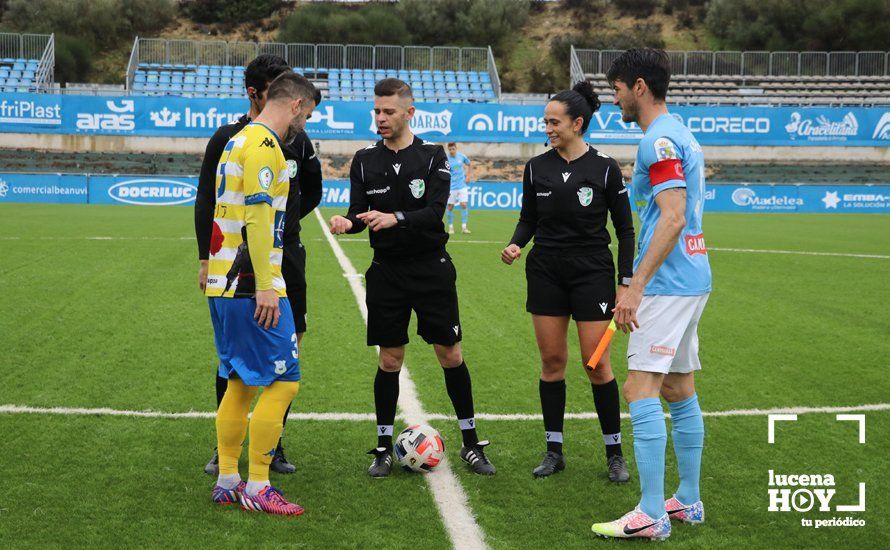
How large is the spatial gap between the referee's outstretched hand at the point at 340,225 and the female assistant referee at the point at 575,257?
1.09 metres

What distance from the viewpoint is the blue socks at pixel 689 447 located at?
4.19 metres

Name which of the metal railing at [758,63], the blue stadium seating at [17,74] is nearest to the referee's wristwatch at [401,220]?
the blue stadium seating at [17,74]

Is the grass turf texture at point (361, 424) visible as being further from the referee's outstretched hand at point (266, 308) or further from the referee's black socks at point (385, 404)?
the referee's outstretched hand at point (266, 308)

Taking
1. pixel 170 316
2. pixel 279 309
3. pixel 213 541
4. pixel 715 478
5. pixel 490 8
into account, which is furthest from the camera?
pixel 490 8

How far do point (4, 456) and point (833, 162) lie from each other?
120ft

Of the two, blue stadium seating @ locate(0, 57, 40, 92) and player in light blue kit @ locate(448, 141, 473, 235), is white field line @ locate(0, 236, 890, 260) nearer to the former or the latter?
player in light blue kit @ locate(448, 141, 473, 235)

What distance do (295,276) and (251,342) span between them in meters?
0.79

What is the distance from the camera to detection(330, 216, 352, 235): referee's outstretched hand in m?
4.73

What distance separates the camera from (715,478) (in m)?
4.77

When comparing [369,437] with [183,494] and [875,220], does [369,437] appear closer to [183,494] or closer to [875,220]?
[183,494]

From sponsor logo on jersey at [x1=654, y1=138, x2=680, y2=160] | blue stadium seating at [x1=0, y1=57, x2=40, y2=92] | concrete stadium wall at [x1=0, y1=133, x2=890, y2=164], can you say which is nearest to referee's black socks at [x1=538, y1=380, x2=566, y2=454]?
sponsor logo on jersey at [x1=654, y1=138, x2=680, y2=160]

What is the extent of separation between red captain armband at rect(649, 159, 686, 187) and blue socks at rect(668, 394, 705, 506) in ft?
3.54

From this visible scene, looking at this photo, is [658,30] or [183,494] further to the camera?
[658,30]

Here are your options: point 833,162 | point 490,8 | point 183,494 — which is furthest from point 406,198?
point 490,8
